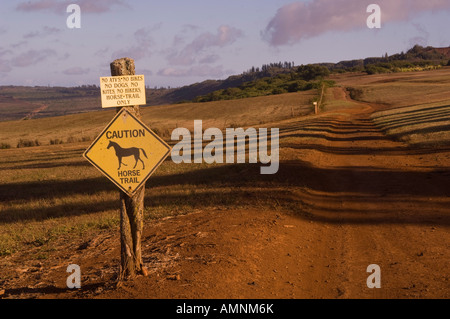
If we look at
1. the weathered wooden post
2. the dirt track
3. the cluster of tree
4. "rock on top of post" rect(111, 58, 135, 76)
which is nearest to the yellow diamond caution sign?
the weathered wooden post

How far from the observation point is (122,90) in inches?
245

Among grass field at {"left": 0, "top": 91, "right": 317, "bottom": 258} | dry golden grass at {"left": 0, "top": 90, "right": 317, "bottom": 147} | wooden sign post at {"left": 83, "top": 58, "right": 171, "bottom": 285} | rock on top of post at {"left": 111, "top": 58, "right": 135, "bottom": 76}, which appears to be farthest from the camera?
dry golden grass at {"left": 0, "top": 90, "right": 317, "bottom": 147}

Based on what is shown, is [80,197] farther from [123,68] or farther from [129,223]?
[123,68]

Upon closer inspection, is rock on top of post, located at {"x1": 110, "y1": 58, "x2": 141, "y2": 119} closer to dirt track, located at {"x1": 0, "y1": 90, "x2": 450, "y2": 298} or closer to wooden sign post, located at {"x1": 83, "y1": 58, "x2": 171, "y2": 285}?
wooden sign post, located at {"x1": 83, "y1": 58, "x2": 171, "y2": 285}

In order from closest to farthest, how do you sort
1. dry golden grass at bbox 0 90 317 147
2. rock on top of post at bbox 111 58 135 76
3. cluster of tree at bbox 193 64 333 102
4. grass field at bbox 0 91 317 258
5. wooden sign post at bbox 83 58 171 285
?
wooden sign post at bbox 83 58 171 285 → rock on top of post at bbox 111 58 135 76 → grass field at bbox 0 91 317 258 → dry golden grass at bbox 0 90 317 147 → cluster of tree at bbox 193 64 333 102

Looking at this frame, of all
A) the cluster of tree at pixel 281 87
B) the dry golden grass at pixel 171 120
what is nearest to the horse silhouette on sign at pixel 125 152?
the dry golden grass at pixel 171 120

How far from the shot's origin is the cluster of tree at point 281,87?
102438 mm

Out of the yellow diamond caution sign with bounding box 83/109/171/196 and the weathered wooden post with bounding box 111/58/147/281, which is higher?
the yellow diamond caution sign with bounding box 83/109/171/196

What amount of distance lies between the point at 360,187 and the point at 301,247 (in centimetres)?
485

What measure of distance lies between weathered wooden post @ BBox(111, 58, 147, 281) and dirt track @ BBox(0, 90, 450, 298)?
24 cm

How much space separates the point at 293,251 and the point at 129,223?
2.74 meters

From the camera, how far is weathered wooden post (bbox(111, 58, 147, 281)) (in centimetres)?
632

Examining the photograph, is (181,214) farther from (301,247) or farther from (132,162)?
(132,162)

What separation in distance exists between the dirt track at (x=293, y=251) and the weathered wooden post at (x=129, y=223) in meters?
0.24
